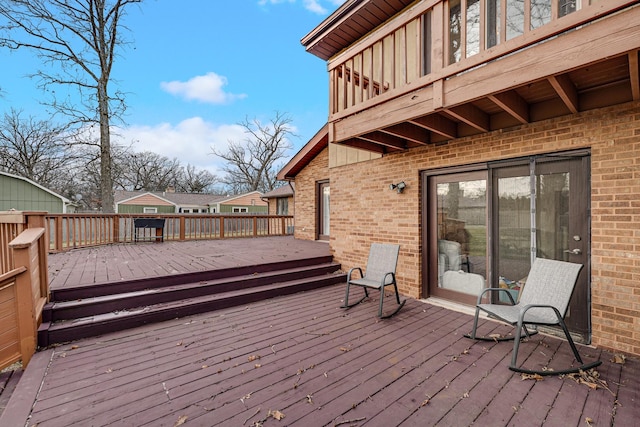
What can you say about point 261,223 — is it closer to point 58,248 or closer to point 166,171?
point 58,248

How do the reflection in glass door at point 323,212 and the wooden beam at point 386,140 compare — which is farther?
the reflection in glass door at point 323,212

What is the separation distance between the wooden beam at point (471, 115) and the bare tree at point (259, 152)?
73.4 ft

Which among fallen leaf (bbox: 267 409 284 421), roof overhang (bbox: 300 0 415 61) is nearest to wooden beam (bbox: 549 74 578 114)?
roof overhang (bbox: 300 0 415 61)

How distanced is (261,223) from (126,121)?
6975mm

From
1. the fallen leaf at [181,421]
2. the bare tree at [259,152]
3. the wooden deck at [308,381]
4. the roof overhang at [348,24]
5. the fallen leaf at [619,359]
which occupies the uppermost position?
the bare tree at [259,152]

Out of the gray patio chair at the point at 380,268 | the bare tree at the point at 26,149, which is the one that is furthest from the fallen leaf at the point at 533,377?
the bare tree at the point at 26,149

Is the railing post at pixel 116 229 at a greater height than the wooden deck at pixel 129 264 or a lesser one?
greater

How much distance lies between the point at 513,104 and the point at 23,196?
1804 cm

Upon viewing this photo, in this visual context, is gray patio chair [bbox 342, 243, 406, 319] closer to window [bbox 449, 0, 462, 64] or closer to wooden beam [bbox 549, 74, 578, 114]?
wooden beam [bbox 549, 74, 578, 114]

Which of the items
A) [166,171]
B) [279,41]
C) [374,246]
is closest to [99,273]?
[374,246]

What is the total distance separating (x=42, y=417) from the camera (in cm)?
191

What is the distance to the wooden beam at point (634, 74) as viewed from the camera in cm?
212

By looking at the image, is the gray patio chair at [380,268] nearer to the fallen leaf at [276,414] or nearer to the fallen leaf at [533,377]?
the fallen leaf at [533,377]

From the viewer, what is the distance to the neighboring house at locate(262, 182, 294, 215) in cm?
1429
